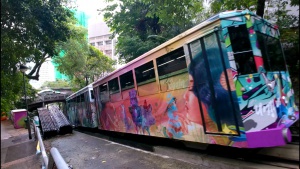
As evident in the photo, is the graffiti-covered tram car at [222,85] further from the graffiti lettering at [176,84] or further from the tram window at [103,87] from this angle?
the tram window at [103,87]

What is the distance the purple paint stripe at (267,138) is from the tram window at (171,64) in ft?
6.61

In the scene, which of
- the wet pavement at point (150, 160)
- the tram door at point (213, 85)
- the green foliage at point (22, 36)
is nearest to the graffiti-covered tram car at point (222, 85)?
the tram door at point (213, 85)

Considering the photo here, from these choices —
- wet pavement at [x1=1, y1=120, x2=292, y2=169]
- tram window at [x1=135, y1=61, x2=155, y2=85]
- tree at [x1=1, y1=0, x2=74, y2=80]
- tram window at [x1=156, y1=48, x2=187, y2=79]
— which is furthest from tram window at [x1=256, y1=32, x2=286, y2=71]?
tram window at [x1=135, y1=61, x2=155, y2=85]

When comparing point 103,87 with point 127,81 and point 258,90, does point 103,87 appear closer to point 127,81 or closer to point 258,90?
point 127,81

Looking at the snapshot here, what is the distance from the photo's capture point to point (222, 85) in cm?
386

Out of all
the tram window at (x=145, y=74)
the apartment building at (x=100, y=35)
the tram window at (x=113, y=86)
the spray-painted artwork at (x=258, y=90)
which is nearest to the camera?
the spray-painted artwork at (x=258, y=90)

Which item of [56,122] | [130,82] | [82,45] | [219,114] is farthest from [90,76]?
[219,114]

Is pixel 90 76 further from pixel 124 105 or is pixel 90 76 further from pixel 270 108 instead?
pixel 270 108

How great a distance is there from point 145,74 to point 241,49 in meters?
3.30

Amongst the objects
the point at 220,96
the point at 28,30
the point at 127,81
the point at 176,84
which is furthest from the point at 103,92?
the point at 220,96

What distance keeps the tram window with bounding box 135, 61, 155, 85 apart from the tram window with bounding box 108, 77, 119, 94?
1803 millimetres

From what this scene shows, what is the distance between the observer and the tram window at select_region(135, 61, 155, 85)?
237 inches

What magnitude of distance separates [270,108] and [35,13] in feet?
13.8

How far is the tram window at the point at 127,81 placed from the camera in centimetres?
719
